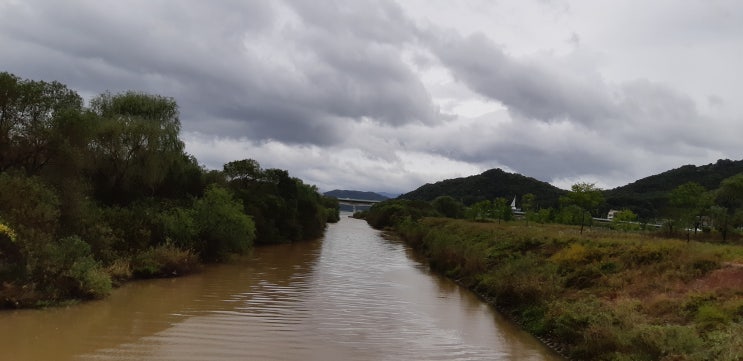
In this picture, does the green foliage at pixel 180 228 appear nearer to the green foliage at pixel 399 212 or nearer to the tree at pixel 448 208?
the green foliage at pixel 399 212

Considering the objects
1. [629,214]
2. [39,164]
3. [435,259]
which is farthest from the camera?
[629,214]

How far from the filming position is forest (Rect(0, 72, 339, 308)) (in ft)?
63.1

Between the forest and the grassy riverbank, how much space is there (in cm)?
1765

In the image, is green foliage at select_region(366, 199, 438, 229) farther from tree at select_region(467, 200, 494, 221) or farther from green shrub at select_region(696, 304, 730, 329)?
green shrub at select_region(696, 304, 730, 329)

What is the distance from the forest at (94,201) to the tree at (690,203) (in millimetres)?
35057

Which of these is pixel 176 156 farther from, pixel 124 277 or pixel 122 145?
pixel 124 277

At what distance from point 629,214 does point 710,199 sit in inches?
728

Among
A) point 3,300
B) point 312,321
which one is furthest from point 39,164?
point 312,321

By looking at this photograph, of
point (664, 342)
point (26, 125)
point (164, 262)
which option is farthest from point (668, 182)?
point (26, 125)

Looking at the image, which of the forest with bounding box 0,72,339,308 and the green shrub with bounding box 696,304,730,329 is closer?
the green shrub with bounding box 696,304,730,329

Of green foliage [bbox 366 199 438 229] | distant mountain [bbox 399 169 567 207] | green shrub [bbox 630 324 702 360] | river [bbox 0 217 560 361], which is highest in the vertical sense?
distant mountain [bbox 399 169 567 207]

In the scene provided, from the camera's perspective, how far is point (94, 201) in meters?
31.3

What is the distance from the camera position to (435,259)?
135 feet

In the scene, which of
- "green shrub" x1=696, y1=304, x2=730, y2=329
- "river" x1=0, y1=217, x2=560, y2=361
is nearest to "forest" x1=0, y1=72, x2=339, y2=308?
"river" x1=0, y1=217, x2=560, y2=361
